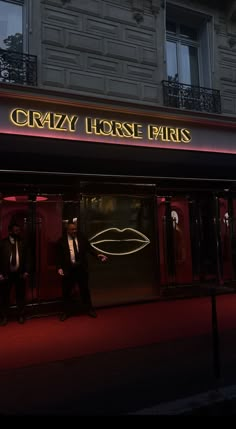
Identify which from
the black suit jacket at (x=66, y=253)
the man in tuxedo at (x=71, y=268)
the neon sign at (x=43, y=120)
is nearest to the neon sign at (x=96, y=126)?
the neon sign at (x=43, y=120)

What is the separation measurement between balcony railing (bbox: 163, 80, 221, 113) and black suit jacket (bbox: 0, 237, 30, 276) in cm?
504

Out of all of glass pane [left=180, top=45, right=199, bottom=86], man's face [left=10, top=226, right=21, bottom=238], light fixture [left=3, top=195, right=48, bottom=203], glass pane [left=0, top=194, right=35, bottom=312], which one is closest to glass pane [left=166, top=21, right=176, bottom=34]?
glass pane [left=180, top=45, right=199, bottom=86]

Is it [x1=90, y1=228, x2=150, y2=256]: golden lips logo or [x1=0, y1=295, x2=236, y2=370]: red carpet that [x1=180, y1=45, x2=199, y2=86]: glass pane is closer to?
[x1=90, y1=228, x2=150, y2=256]: golden lips logo

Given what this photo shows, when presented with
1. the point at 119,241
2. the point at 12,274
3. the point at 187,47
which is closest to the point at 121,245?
the point at 119,241

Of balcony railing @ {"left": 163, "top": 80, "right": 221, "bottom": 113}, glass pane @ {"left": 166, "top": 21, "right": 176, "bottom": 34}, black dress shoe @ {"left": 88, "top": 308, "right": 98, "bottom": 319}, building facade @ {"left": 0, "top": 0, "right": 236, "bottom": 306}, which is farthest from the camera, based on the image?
glass pane @ {"left": 166, "top": 21, "right": 176, "bottom": 34}

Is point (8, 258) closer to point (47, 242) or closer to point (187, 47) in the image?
point (47, 242)

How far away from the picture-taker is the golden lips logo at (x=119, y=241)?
988cm

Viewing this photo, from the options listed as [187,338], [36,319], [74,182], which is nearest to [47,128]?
[74,182]

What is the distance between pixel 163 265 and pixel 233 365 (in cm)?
535

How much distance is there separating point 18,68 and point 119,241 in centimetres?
429

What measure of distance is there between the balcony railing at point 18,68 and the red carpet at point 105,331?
15.7 feet

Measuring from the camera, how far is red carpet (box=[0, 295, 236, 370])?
247 inches

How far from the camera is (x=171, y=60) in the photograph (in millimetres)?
11422

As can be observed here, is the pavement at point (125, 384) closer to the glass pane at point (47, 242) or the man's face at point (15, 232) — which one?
the man's face at point (15, 232)
